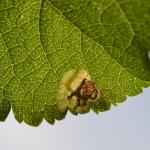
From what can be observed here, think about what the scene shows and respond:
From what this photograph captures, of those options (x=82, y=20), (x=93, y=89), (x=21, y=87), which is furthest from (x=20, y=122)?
(x=82, y=20)

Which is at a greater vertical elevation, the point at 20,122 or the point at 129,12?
the point at 129,12

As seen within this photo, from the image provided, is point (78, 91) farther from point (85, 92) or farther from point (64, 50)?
point (64, 50)

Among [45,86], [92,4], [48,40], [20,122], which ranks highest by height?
[92,4]

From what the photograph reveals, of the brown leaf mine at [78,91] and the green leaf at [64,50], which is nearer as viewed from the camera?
the green leaf at [64,50]

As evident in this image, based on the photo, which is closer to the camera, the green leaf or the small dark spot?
the green leaf

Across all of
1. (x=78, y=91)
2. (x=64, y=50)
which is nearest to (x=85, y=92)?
(x=78, y=91)

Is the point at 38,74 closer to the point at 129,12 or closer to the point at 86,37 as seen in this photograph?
the point at 86,37
